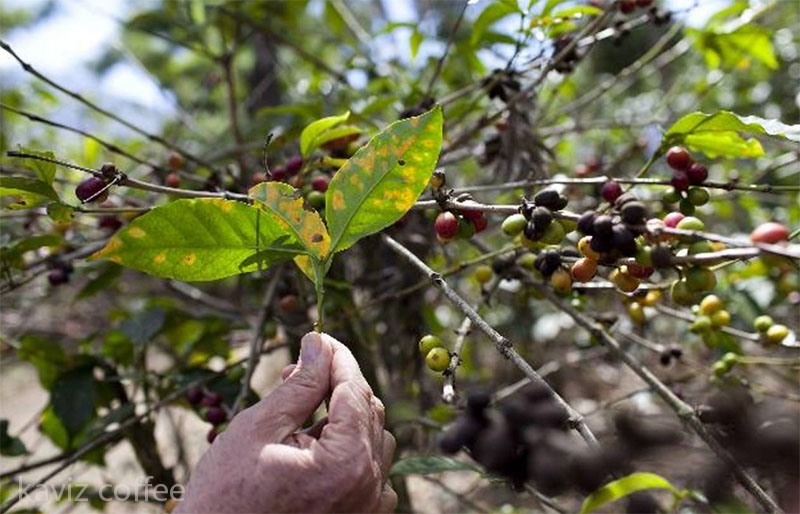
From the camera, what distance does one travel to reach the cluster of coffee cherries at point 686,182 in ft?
3.87

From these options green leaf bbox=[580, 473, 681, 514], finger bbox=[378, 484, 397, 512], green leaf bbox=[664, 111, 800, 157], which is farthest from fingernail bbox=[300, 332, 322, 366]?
green leaf bbox=[664, 111, 800, 157]

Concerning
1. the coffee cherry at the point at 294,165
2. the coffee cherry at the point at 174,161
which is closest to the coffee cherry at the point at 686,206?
the coffee cherry at the point at 294,165

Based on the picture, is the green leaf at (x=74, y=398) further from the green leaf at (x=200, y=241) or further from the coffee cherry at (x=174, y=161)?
the green leaf at (x=200, y=241)

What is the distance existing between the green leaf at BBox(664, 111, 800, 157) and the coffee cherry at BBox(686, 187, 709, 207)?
0.13 meters

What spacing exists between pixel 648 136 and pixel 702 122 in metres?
1.77

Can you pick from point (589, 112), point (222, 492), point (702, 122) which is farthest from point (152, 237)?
point (589, 112)

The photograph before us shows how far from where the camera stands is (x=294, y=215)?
1.01 m

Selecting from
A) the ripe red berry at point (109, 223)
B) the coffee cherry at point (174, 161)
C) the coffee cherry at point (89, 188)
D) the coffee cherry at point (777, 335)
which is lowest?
the coffee cherry at point (777, 335)

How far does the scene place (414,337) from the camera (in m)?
2.24

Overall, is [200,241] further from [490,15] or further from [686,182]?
[490,15]

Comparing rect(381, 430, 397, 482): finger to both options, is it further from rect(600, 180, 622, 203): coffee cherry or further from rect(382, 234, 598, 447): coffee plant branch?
rect(600, 180, 622, 203): coffee cherry

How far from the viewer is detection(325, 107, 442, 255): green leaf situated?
3.29ft

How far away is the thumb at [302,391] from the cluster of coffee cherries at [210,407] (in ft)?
1.82

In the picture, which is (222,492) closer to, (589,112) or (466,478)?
(466,478)
